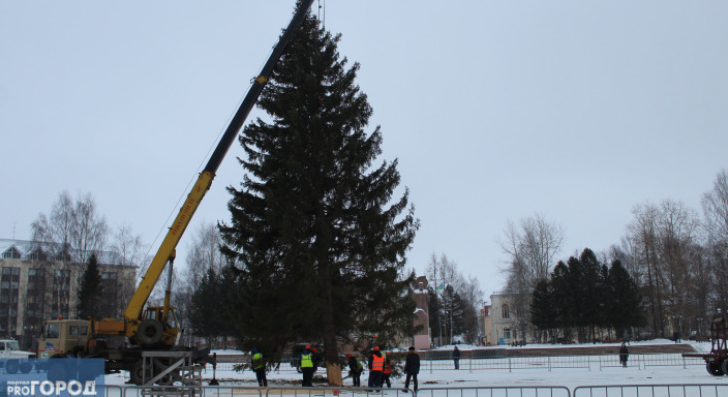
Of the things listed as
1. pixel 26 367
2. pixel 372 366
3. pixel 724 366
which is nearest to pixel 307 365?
pixel 372 366

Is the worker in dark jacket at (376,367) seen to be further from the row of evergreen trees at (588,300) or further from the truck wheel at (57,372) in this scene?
the row of evergreen trees at (588,300)

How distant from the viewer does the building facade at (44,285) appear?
171 feet

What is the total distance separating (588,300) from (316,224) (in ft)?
149

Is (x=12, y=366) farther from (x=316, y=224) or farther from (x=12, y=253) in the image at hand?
(x=12, y=253)

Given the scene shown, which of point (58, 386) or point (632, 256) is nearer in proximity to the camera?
point (58, 386)

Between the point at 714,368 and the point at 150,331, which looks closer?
the point at 150,331

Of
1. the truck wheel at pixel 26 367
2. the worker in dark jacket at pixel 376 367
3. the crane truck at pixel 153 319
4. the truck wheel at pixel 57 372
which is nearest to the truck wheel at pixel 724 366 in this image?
the worker in dark jacket at pixel 376 367

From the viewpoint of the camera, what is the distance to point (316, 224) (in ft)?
72.5

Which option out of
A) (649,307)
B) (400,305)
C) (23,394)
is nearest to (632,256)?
(649,307)

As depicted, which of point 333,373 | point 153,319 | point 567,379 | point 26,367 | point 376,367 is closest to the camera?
point 376,367

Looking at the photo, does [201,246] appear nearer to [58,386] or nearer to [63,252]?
[63,252]

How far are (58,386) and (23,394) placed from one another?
3.48 feet

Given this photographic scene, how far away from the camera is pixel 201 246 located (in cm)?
6675

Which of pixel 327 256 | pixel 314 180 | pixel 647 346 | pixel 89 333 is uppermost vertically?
pixel 314 180
